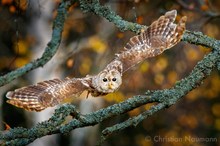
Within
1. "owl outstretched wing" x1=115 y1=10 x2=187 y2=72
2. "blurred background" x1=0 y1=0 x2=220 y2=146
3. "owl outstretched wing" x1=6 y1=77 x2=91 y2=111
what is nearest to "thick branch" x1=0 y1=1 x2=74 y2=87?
"blurred background" x1=0 y1=0 x2=220 y2=146

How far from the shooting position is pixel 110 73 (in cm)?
552

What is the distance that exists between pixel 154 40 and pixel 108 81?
749 mm

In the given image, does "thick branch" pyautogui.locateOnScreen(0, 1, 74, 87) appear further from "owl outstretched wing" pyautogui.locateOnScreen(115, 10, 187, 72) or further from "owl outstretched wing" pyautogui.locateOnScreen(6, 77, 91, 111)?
"owl outstretched wing" pyautogui.locateOnScreen(6, 77, 91, 111)

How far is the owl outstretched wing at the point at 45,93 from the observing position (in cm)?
549

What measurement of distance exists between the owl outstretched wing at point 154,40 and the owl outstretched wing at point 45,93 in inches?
18.4

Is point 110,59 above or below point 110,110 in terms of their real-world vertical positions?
above

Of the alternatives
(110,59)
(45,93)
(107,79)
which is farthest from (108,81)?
(110,59)

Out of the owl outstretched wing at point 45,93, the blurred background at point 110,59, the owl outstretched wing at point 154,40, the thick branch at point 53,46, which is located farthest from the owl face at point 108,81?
the thick branch at point 53,46

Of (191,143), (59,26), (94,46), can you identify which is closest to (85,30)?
(94,46)

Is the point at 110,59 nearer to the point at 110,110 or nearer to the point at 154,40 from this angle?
the point at 154,40

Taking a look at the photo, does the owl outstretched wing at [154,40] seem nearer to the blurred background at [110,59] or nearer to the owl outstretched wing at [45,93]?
the owl outstretched wing at [45,93]

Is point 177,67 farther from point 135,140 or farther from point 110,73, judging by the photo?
point 110,73

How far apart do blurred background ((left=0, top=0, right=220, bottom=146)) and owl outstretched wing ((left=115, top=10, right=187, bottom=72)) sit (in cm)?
138

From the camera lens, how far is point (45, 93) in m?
5.57
